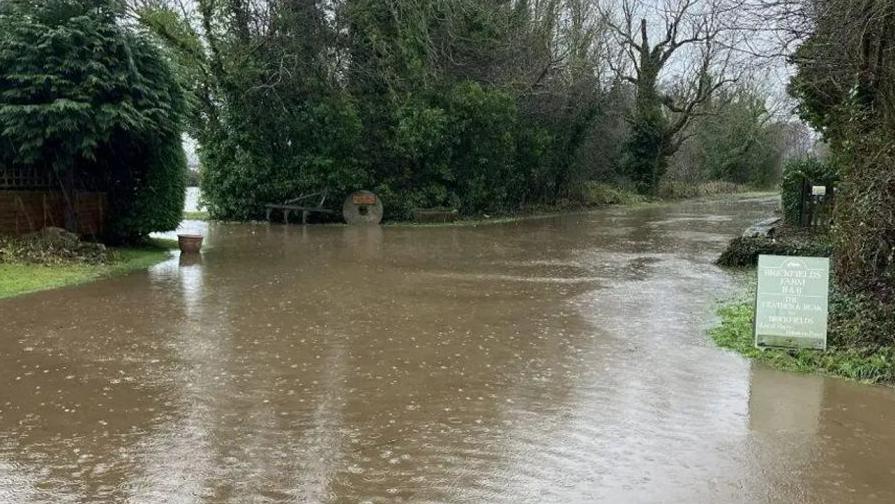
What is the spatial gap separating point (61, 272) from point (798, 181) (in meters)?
15.6

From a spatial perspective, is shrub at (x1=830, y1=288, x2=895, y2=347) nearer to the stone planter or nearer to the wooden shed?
the stone planter

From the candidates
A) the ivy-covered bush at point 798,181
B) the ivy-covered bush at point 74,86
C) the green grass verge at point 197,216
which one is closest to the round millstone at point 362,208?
the green grass verge at point 197,216

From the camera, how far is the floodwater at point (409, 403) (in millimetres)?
4098

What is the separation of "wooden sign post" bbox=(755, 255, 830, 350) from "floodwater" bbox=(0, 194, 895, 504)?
51 centimetres

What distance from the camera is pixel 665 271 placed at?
41.4ft

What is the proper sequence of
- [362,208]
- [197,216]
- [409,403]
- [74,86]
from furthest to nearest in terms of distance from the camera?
[197,216] → [362,208] → [74,86] → [409,403]

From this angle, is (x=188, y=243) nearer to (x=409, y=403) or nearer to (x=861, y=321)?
(x=409, y=403)

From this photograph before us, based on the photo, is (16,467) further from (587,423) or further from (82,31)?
(82,31)

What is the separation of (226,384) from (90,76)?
26.6 ft

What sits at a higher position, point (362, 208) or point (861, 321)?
point (362, 208)

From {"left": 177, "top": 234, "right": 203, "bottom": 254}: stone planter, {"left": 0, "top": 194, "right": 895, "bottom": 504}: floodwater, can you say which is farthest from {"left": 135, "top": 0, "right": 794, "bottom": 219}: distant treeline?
{"left": 0, "top": 194, "right": 895, "bottom": 504}: floodwater

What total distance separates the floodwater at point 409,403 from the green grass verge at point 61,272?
0.49 metres

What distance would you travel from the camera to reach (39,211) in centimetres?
1302

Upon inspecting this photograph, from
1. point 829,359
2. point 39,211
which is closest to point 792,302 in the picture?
point 829,359
